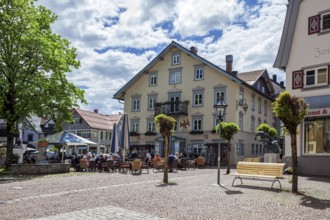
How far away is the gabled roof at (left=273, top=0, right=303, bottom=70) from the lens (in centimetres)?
2149

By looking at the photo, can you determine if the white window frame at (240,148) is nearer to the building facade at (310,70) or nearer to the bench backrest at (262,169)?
the building facade at (310,70)

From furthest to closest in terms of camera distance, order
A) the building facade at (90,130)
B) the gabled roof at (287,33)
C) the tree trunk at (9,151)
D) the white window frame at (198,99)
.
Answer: the building facade at (90,130) → the white window frame at (198,99) → the tree trunk at (9,151) → the gabled roof at (287,33)

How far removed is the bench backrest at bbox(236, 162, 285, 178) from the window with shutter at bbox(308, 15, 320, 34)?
10.2 metres

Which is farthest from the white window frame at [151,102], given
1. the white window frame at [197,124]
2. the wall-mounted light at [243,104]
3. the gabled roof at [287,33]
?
the gabled roof at [287,33]

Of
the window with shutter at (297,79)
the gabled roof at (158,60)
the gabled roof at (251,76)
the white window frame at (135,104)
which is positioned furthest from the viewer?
the white window frame at (135,104)

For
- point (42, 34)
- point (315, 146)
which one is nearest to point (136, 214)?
point (315, 146)

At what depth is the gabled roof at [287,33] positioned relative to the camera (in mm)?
21494

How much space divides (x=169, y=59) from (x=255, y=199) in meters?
31.3

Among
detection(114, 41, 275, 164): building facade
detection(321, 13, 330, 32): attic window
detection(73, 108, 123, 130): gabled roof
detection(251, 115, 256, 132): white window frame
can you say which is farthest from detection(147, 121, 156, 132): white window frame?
detection(321, 13, 330, 32): attic window

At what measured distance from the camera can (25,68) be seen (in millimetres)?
22672

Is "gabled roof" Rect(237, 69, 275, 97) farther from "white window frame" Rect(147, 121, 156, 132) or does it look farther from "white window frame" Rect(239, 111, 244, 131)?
"white window frame" Rect(147, 121, 156, 132)

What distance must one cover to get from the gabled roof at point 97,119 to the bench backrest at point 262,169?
1755 inches

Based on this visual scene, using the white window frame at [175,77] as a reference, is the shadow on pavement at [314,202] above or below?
below

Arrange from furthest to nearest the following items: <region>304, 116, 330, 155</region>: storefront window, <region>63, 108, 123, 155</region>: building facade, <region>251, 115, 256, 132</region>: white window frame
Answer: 1. <region>63, 108, 123, 155</region>: building facade
2. <region>251, 115, 256, 132</region>: white window frame
3. <region>304, 116, 330, 155</region>: storefront window
